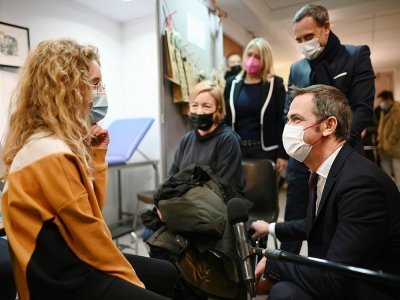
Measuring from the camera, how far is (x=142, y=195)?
2.62 m

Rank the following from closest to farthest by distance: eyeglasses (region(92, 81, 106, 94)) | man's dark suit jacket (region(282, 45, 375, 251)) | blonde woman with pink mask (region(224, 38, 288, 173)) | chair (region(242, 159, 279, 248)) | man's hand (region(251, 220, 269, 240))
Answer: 1. eyeglasses (region(92, 81, 106, 94))
2. man's hand (region(251, 220, 269, 240))
3. man's dark suit jacket (region(282, 45, 375, 251))
4. chair (region(242, 159, 279, 248))
5. blonde woman with pink mask (region(224, 38, 288, 173))

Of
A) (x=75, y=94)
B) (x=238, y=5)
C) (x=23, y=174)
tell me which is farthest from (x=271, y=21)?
(x=23, y=174)

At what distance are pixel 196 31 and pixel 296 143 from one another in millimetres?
1945

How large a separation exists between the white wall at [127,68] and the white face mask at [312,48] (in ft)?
6.68

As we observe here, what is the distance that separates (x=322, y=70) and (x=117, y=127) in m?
2.31

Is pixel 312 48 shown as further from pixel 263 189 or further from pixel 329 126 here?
pixel 263 189

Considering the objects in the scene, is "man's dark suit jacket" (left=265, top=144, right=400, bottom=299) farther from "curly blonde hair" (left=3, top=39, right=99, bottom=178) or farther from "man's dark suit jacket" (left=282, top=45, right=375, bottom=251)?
"curly blonde hair" (left=3, top=39, right=99, bottom=178)

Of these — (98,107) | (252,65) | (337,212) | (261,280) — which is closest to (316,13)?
(252,65)

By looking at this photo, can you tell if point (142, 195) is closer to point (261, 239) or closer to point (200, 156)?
point (200, 156)

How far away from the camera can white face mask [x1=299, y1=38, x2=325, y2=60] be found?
65.0 inches

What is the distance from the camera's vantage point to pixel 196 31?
9.02 feet

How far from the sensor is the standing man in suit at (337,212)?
0.87 m

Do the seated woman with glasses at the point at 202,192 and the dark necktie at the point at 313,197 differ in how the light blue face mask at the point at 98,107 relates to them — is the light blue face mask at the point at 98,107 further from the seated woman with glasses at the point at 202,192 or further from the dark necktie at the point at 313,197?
the dark necktie at the point at 313,197

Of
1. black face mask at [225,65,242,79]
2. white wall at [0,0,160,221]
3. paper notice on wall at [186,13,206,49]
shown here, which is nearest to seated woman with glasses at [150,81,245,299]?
paper notice on wall at [186,13,206,49]
